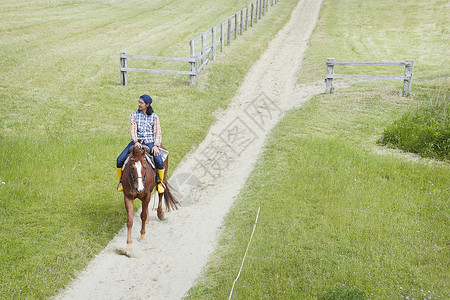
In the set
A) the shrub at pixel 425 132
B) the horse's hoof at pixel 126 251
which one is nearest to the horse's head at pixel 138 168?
the horse's hoof at pixel 126 251

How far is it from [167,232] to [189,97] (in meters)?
9.25

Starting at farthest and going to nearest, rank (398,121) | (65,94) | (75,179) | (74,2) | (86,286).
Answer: (74,2)
(65,94)
(398,121)
(75,179)
(86,286)

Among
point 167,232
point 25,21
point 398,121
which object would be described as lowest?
point 167,232

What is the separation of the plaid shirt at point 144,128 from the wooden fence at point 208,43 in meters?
9.78

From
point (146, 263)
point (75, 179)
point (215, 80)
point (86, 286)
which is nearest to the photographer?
point (86, 286)

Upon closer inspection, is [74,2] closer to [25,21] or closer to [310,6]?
[25,21]

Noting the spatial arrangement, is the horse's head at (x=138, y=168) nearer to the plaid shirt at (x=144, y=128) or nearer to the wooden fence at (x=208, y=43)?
the plaid shirt at (x=144, y=128)

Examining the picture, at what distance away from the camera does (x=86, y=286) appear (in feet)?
25.2

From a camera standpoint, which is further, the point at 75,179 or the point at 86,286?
the point at 75,179

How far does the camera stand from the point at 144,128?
923 cm

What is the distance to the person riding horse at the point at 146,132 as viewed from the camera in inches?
356

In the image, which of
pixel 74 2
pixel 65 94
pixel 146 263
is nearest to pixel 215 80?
pixel 65 94

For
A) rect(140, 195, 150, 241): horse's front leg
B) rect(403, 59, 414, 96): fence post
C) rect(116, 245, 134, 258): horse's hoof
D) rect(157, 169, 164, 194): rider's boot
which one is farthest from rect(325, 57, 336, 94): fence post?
rect(116, 245, 134, 258): horse's hoof

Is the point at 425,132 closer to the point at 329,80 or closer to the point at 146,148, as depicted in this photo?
the point at 329,80
